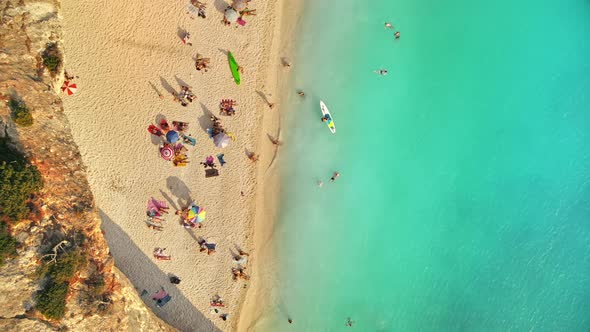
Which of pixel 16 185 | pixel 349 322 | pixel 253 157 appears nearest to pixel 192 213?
pixel 253 157

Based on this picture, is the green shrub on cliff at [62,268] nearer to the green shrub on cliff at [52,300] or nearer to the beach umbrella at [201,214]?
the green shrub on cliff at [52,300]

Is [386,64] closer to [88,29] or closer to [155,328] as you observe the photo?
[88,29]

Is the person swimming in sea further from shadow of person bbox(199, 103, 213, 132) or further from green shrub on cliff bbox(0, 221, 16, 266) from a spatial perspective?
green shrub on cliff bbox(0, 221, 16, 266)

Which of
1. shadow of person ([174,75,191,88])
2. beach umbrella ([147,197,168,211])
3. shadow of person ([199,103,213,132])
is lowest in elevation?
beach umbrella ([147,197,168,211])

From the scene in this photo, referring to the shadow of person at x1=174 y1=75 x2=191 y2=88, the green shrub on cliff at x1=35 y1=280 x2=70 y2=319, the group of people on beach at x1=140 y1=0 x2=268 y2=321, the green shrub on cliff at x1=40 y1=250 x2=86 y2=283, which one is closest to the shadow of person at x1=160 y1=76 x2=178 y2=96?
the group of people on beach at x1=140 y1=0 x2=268 y2=321

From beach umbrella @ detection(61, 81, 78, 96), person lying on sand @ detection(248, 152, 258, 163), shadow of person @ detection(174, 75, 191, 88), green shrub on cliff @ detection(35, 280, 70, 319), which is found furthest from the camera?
person lying on sand @ detection(248, 152, 258, 163)

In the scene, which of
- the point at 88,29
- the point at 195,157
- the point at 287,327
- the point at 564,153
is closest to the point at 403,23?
the point at 564,153
